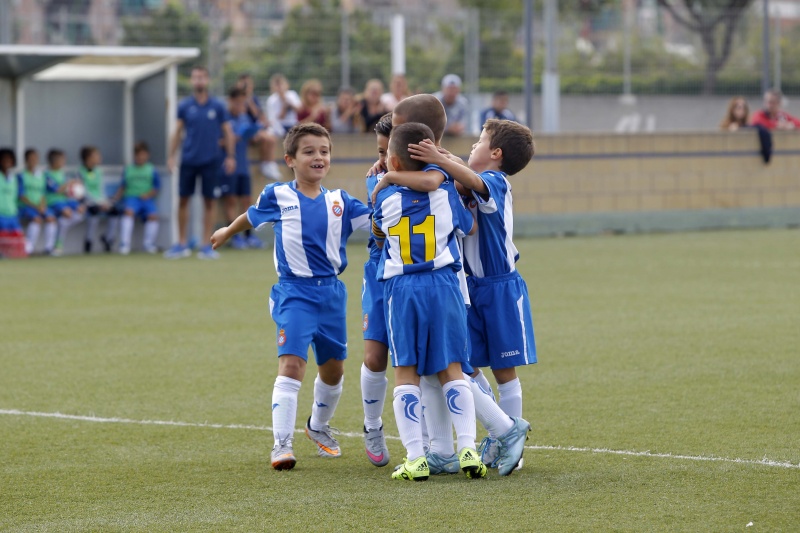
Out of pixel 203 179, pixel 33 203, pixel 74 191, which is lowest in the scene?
pixel 33 203

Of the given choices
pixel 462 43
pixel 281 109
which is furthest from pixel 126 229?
pixel 462 43

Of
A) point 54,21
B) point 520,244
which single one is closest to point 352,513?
point 520,244

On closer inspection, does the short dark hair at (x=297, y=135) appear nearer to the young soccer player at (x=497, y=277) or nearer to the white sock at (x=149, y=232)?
the young soccer player at (x=497, y=277)

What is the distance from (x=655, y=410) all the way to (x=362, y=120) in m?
11.4

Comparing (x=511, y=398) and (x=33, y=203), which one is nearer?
(x=511, y=398)

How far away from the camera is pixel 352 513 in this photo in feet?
15.6

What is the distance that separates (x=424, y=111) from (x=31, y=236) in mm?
11651

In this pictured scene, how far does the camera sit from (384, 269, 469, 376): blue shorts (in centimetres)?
525

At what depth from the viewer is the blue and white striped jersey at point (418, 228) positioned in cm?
527

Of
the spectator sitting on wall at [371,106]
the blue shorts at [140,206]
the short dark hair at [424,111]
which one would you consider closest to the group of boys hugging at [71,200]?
the blue shorts at [140,206]

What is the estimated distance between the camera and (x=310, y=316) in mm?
5688

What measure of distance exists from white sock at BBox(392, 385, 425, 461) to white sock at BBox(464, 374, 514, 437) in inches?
10.0

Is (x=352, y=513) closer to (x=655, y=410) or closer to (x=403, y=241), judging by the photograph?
(x=403, y=241)

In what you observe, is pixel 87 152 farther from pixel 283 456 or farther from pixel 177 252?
pixel 283 456
